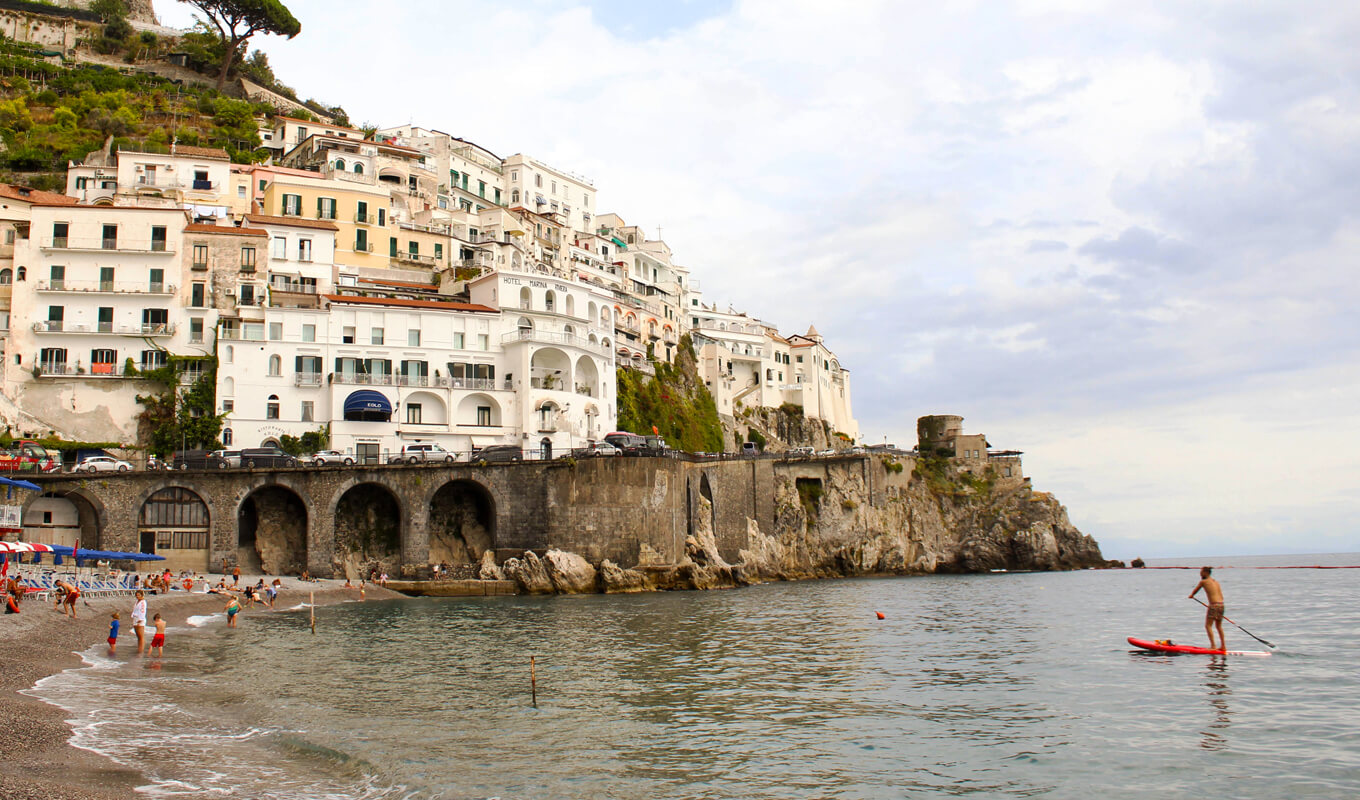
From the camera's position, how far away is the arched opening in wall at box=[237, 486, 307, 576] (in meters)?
50.0

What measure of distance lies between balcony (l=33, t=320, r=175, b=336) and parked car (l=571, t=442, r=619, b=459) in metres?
22.6

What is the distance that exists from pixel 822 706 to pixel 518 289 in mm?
44685

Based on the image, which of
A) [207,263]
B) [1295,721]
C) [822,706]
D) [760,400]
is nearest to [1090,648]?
[1295,721]

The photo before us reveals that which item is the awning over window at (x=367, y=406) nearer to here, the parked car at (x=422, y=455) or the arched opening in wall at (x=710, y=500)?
the parked car at (x=422, y=455)

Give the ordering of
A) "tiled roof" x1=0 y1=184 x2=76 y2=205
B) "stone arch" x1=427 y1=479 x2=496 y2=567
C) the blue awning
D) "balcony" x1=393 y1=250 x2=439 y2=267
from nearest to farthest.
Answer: the blue awning → "stone arch" x1=427 y1=479 x2=496 y2=567 → "tiled roof" x1=0 y1=184 x2=76 y2=205 → "balcony" x1=393 y1=250 x2=439 y2=267

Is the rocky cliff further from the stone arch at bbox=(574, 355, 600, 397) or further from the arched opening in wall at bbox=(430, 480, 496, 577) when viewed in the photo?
the stone arch at bbox=(574, 355, 600, 397)

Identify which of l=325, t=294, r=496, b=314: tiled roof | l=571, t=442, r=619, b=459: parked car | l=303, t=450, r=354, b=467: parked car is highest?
l=325, t=294, r=496, b=314: tiled roof

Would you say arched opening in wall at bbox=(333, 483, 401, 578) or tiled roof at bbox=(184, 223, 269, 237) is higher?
tiled roof at bbox=(184, 223, 269, 237)

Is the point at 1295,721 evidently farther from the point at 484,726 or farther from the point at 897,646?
the point at 484,726

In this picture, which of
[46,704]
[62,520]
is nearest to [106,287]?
[62,520]

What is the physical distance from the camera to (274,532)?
166 ft

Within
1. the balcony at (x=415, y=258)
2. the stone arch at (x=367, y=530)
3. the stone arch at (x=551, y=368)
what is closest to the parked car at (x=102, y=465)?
the stone arch at (x=367, y=530)

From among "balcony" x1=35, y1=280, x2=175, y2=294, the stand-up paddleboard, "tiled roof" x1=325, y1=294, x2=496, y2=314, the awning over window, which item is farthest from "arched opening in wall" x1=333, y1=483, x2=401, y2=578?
the stand-up paddleboard

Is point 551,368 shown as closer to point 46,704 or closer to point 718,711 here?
point 718,711
